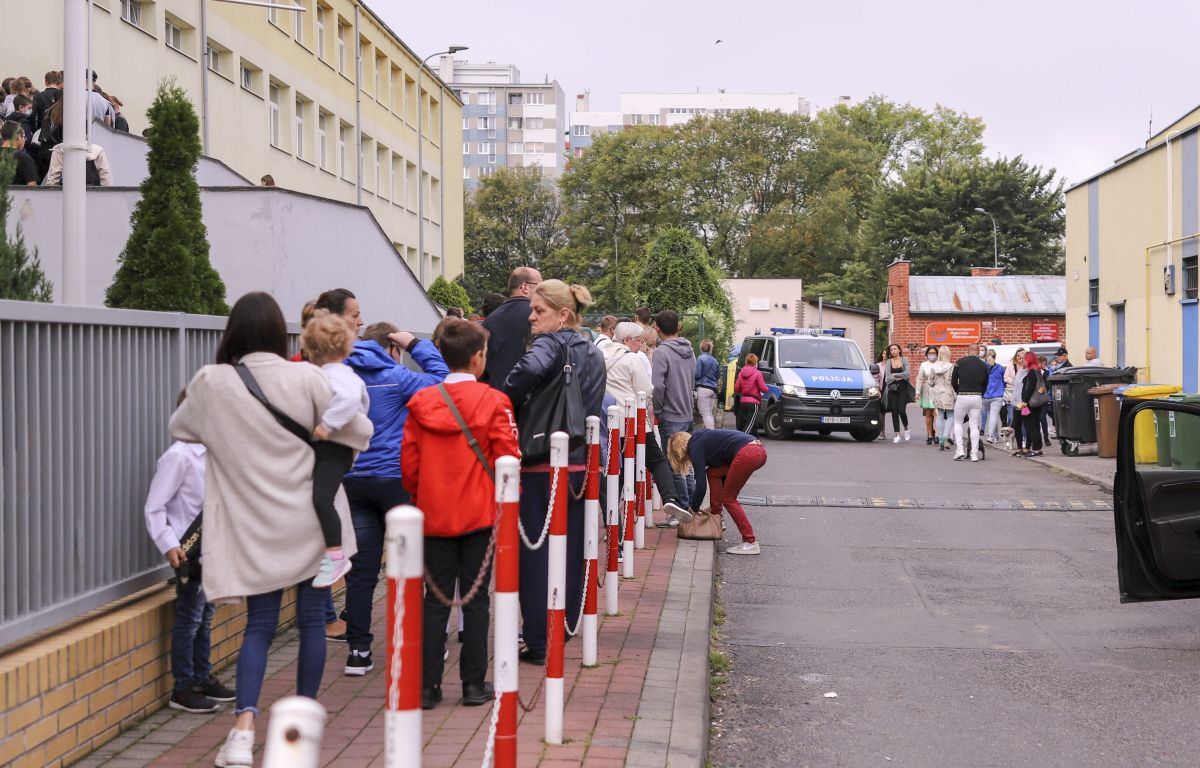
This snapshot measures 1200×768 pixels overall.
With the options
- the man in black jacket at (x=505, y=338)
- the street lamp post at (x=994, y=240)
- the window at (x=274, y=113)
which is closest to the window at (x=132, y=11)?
the window at (x=274, y=113)

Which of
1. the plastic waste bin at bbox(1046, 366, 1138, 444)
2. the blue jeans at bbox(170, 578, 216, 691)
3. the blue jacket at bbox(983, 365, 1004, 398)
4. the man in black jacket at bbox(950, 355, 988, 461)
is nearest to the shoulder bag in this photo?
the blue jeans at bbox(170, 578, 216, 691)

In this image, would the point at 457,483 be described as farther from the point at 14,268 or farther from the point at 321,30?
Result: the point at 321,30

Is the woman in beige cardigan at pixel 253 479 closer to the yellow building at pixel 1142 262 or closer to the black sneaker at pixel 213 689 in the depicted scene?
the black sneaker at pixel 213 689

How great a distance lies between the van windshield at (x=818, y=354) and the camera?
84.4 feet

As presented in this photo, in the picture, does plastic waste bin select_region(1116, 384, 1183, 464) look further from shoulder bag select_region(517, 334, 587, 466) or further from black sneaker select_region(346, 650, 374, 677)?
black sneaker select_region(346, 650, 374, 677)

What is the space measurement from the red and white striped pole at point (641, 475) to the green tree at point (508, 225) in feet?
221

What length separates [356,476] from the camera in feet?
21.0

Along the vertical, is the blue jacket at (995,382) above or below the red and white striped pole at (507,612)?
above

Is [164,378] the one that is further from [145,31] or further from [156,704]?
[145,31]

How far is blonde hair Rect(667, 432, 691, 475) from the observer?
446 inches

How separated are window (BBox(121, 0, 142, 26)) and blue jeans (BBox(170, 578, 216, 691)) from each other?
72.5 feet

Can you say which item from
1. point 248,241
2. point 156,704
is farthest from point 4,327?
point 248,241

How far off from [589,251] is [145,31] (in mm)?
50900

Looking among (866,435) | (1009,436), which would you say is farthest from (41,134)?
(1009,436)
